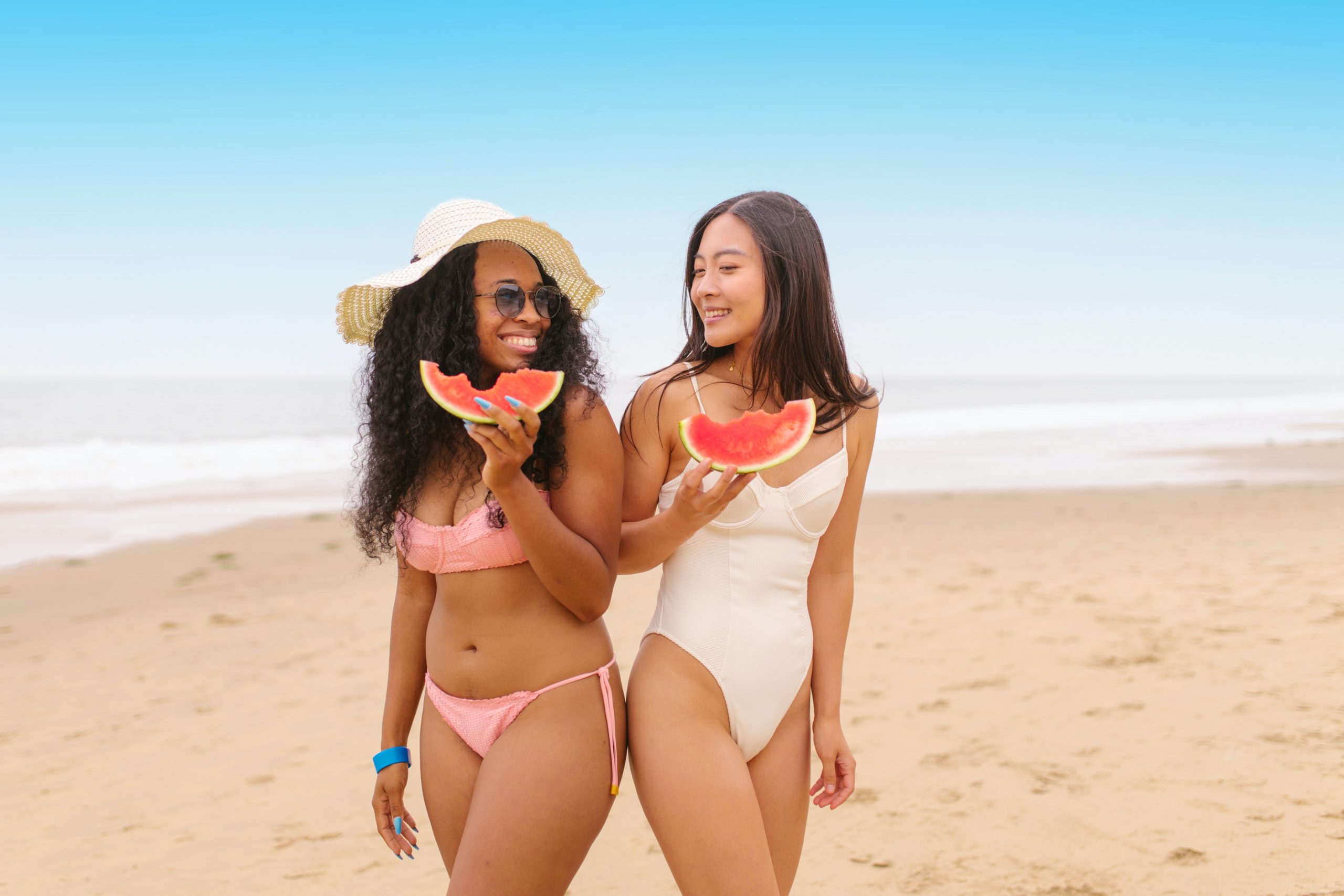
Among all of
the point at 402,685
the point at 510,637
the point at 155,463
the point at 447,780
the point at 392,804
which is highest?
the point at 510,637

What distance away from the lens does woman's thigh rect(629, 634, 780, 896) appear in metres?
2.39

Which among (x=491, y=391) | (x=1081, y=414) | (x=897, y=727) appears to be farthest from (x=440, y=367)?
(x=1081, y=414)

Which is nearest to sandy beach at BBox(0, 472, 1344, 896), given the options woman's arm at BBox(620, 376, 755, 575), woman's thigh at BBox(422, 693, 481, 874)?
woman's thigh at BBox(422, 693, 481, 874)

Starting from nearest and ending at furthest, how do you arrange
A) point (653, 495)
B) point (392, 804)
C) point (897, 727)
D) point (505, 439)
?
point (505, 439) → point (653, 495) → point (392, 804) → point (897, 727)

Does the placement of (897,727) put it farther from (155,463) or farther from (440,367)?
(155,463)

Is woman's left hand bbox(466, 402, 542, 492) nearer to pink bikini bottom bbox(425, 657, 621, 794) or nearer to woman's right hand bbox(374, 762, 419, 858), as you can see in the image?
pink bikini bottom bbox(425, 657, 621, 794)

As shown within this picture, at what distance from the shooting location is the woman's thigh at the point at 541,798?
7.45ft

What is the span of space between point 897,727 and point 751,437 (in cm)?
442

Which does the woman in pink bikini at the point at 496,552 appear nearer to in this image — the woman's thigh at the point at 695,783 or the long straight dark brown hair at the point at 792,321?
the woman's thigh at the point at 695,783

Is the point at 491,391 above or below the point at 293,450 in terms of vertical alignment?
above

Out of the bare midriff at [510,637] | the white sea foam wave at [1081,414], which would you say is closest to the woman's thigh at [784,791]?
the bare midriff at [510,637]

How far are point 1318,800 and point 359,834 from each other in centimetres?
497

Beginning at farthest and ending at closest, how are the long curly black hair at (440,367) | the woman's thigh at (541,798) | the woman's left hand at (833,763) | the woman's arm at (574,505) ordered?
the woman's left hand at (833,763)
the long curly black hair at (440,367)
the woman's thigh at (541,798)
the woman's arm at (574,505)

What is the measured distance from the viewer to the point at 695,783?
8.01 ft
